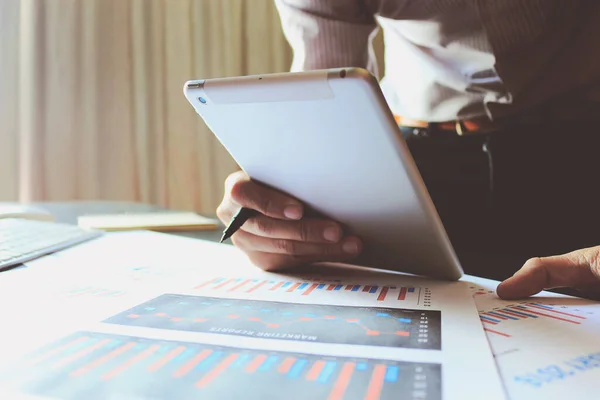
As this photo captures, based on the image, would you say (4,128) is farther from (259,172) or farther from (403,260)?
(403,260)

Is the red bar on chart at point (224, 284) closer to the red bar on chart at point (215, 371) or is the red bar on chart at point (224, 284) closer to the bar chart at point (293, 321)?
the bar chart at point (293, 321)

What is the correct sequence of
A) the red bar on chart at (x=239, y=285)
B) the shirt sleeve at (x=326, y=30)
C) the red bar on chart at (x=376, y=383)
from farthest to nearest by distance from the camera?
the shirt sleeve at (x=326, y=30) → the red bar on chart at (x=239, y=285) → the red bar on chart at (x=376, y=383)

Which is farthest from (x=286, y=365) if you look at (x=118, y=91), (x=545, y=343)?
(x=118, y=91)

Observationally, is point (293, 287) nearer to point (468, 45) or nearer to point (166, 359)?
point (166, 359)

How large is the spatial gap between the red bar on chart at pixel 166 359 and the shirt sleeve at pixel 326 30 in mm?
671

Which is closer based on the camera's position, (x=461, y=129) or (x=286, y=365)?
(x=286, y=365)

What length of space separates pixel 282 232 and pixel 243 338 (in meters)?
0.24

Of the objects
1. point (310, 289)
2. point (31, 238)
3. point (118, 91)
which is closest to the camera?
point (310, 289)

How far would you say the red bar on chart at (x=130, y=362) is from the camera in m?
0.26

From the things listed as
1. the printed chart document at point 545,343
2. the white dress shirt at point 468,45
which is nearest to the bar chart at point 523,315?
the printed chart document at point 545,343

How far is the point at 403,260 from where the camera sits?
0.54 m

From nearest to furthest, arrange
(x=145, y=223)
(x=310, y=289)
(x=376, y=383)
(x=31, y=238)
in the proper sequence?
(x=376, y=383), (x=310, y=289), (x=31, y=238), (x=145, y=223)

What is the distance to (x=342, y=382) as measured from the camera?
0.25 m

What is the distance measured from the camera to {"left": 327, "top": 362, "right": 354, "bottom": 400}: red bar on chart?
23cm
